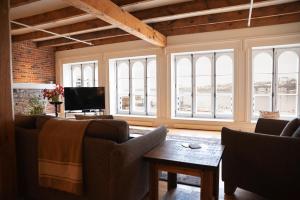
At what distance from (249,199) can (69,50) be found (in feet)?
23.8

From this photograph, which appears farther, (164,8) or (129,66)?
(129,66)

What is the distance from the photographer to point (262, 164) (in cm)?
199

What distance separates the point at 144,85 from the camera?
22.9 feet

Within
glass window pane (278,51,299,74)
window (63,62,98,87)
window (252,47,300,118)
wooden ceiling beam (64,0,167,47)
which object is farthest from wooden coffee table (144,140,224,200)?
window (63,62,98,87)

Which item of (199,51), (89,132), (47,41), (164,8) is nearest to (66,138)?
(89,132)

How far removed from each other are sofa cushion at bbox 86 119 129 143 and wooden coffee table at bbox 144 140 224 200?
11.8 inches

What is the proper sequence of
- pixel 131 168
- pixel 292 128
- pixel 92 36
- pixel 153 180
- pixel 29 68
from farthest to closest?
pixel 29 68 → pixel 92 36 → pixel 292 128 → pixel 153 180 → pixel 131 168

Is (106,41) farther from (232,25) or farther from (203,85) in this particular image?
(232,25)

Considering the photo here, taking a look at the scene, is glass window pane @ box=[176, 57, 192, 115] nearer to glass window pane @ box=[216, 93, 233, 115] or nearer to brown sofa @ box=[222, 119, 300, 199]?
glass window pane @ box=[216, 93, 233, 115]

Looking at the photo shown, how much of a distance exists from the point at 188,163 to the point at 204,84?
4.69 m

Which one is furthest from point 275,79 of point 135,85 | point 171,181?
point 171,181

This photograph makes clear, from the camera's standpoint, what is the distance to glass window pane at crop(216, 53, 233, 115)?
5.86 m

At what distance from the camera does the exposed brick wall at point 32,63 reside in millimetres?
6633

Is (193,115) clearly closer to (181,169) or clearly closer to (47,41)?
(181,169)
